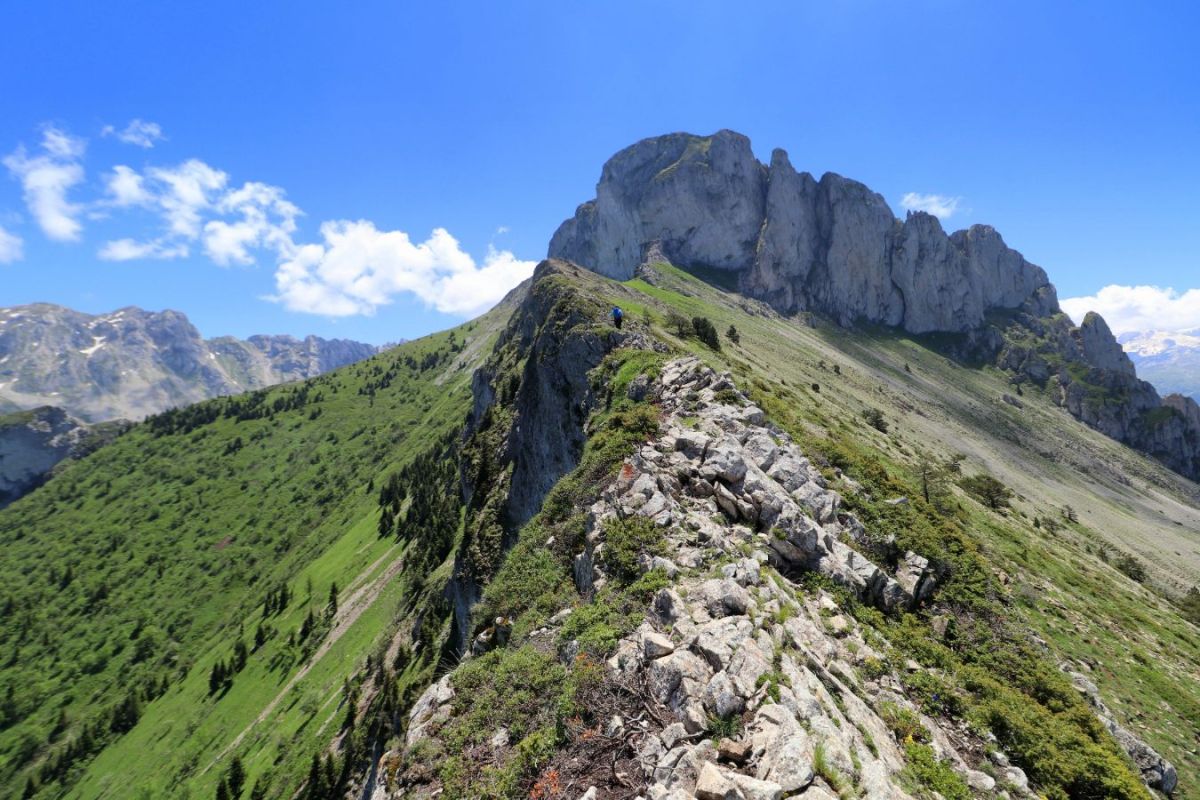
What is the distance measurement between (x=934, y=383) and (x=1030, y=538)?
13504 centimetres

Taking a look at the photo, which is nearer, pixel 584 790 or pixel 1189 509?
pixel 584 790

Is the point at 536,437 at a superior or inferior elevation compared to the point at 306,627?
superior

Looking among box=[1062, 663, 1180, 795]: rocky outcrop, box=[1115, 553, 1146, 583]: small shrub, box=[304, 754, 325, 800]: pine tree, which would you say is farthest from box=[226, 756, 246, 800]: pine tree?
box=[1115, 553, 1146, 583]: small shrub

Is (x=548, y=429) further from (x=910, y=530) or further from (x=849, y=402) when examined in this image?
(x=849, y=402)

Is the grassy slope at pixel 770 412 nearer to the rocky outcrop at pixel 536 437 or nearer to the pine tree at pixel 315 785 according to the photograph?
the pine tree at pixel 315 785

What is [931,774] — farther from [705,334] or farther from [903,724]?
[705,334]

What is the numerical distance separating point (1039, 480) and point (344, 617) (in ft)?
401

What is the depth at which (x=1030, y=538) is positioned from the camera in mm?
37625

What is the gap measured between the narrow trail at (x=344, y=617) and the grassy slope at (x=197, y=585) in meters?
0.50

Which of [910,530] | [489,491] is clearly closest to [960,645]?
[910,530]

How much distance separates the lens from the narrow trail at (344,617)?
217 feet

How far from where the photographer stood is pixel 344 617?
77000 millimetres

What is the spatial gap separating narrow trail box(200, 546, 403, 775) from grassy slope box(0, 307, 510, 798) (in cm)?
50

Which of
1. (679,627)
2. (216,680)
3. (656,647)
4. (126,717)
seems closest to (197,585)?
(126,717)
